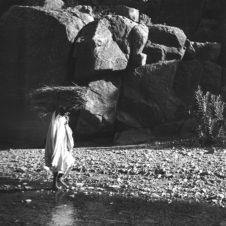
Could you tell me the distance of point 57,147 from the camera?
433 inches

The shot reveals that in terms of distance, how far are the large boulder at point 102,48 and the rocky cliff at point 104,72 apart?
0.11 ft

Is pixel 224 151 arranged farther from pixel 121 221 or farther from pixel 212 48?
pixel 121 221

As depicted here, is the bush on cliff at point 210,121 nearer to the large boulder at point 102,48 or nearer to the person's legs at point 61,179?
the large boulder at point 102,48

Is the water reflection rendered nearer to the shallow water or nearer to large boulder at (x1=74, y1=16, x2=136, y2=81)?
the shallow water

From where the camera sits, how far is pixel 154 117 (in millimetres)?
18875

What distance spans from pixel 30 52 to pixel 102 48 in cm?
267

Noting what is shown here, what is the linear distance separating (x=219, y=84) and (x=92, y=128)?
16.2 feet

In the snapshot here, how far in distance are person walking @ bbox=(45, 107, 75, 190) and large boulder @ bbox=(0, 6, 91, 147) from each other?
25.5 feet

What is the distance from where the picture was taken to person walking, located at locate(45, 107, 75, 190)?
10984 millimetres

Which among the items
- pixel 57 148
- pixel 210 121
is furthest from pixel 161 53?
pixel 57 148

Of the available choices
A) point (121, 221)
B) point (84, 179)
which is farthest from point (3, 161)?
point (121, 221)

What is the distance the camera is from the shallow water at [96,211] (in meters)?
8.79

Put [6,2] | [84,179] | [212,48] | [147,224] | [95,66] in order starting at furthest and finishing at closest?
[6,2]
[212,48]
[95,66]
[84,179]
[147,224]

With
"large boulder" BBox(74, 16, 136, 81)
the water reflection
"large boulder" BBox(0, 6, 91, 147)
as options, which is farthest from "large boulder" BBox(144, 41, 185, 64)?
the water reflection
